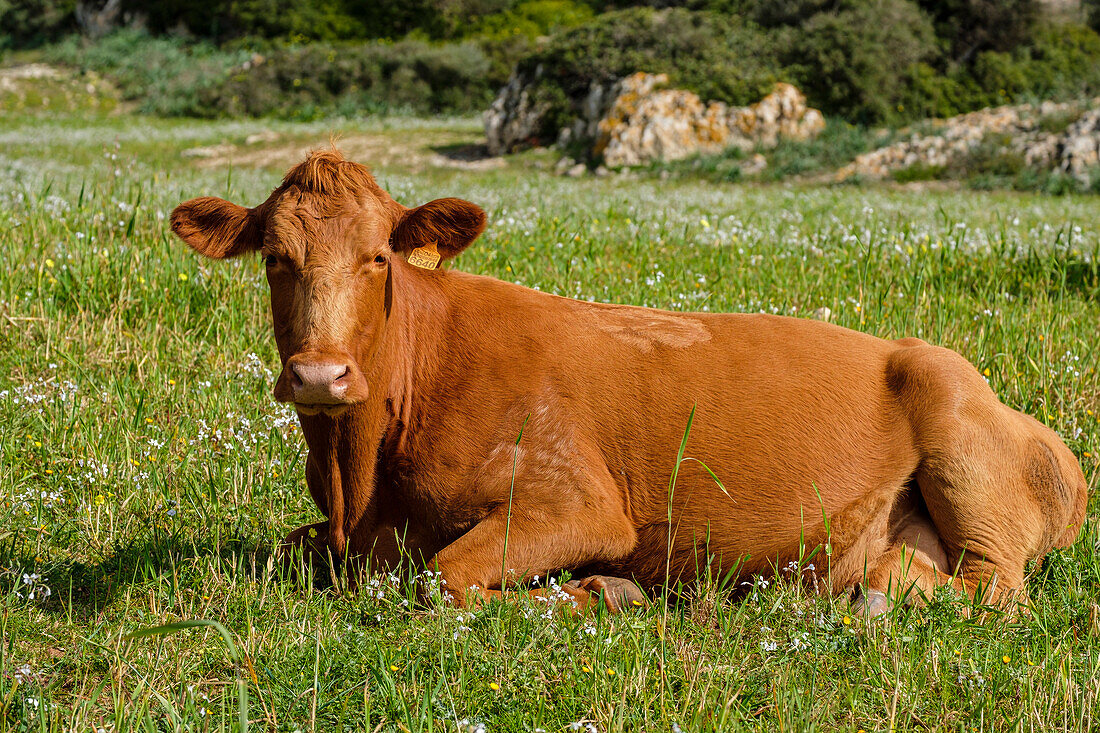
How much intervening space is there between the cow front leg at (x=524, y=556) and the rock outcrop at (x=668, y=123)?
71.8 feet

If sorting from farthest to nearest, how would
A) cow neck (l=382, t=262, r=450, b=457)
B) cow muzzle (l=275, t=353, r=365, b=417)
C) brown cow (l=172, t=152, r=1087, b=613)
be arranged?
cow neck (l=382, t=262, r=450, b=457) < brown cow (l=172, t=152, r=1087, b=613) < cow muzzle (l=275, t=353, r=365, b=417)

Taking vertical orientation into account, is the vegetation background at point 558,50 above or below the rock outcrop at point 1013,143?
above

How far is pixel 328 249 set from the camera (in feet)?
11.9

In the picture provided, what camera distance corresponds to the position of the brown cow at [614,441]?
3865 mm

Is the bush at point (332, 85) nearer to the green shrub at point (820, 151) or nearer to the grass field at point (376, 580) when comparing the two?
the green shrub at point (820, 151)

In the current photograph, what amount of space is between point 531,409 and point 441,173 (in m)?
22.8

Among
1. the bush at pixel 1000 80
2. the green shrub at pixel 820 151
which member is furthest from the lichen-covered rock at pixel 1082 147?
the bush at pixel 1000 80

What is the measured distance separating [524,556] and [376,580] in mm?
599

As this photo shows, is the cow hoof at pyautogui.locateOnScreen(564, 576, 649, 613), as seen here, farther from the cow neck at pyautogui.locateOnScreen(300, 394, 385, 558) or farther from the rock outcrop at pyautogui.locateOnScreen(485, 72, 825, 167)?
the rock outcrop at pyautogui.locateOnScreen(485, 72, 825, 167)

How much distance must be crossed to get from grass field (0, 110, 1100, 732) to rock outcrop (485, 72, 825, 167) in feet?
53.0

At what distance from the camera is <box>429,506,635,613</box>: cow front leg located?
3.73 m

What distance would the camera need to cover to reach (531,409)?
4070mm

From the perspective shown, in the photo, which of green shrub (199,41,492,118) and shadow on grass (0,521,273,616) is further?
green shrub (199,41,492,118)

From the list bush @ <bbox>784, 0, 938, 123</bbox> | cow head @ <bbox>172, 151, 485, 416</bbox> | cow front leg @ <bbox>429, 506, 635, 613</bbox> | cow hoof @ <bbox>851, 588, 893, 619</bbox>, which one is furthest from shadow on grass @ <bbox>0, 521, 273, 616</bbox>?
bush @ <bbox>784, 0, 938, 123</bbox>
